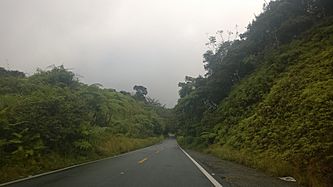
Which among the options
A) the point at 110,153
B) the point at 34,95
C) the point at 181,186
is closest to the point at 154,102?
the point at 110,153

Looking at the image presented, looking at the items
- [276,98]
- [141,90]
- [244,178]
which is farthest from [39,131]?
[141,90]

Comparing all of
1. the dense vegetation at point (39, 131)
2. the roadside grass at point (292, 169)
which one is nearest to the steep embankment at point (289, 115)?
the roadside grass at point (292, 169)

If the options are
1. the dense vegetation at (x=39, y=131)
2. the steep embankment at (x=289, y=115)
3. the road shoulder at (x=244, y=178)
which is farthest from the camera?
the dense vegetation at (x=39, y=131)

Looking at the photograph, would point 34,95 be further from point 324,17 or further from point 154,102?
point 154,102

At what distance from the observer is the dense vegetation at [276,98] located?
16656mm

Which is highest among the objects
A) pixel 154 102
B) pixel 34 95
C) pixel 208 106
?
pixel 154 102

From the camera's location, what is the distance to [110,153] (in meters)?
29.7

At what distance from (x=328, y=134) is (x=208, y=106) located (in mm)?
33706

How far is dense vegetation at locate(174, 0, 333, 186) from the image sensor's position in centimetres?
1666

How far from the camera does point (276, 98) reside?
27.4m

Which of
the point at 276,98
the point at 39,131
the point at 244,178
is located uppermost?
the point at 276,98

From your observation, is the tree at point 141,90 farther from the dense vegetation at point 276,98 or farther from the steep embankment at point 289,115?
the steep embankment at point 289,115

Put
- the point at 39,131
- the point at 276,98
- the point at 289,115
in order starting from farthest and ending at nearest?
1. the point at 276,98
2. the point at 289,115
3. the point at 39,131

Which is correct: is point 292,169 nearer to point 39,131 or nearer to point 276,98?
point 39,131
